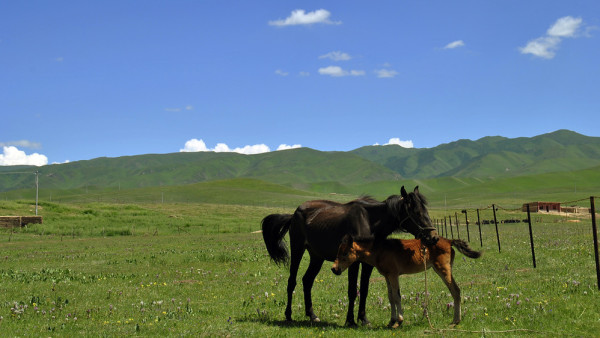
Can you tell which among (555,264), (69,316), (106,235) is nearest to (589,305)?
(555,264)

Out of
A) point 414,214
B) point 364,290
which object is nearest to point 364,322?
point 364,290

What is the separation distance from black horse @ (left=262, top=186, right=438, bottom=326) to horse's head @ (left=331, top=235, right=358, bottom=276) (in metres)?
0.66

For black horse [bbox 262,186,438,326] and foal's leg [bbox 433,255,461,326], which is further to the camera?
black horse [bbox 262,186,438,326]

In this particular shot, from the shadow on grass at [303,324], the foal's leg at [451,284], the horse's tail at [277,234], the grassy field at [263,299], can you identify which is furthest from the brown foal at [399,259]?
the horse's tail at [277,234]

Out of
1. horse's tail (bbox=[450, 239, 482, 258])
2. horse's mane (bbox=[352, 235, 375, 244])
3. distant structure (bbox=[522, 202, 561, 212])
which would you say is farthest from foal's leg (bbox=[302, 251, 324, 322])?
distant structure (bbox=[522, 202, 561, 212])

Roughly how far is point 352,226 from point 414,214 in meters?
1.35

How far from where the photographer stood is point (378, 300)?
1212 centimetres

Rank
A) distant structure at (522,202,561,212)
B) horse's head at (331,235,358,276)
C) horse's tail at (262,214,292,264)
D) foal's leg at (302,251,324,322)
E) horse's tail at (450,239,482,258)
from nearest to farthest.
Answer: horse's head at (331,235,358,276) < horse's tail at (450,239,482,258) < foal's leg at (302,251,324,322) < horse's tail at (262,214,292,264) < distant structure at (522,202,561,212)

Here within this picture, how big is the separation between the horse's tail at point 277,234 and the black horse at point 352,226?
4.58 ft

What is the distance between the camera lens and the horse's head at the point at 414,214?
9445 millimetres

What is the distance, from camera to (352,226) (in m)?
10.1

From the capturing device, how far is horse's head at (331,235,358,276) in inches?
360

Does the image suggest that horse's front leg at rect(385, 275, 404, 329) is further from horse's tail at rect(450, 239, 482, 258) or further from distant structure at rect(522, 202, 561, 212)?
distant structure at rect(522, 202, 561, 212)

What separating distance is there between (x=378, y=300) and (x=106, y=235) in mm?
48136
